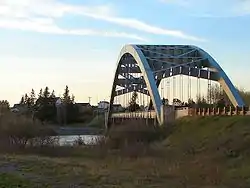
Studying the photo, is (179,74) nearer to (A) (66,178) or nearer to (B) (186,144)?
(B) (186,144)

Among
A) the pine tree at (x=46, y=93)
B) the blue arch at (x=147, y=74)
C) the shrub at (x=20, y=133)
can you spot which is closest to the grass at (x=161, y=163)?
the shrub at (x=20, y=133)

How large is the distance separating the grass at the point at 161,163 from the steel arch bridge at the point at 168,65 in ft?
28.7

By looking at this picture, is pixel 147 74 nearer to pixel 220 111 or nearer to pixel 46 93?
pixel 220 111

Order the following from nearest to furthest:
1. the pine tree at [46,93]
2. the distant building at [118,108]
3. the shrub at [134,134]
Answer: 1. the shrub at [134,134]
2. the distant building at [118,108]
3. the pine tree at [46,93]

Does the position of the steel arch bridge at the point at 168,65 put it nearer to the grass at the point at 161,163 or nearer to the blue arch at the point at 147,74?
the blue arch at the point at 147,74

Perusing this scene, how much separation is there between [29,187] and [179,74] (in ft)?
182

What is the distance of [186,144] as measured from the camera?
46469 mm

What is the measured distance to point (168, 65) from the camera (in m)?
74.1

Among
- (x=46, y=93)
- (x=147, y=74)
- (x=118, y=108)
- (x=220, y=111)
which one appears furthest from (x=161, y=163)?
(x=46, y=93)

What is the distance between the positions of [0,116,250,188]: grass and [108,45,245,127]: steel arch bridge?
8739 mm

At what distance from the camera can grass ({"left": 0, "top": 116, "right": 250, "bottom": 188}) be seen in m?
24.1

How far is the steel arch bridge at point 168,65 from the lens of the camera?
6725 centimetres

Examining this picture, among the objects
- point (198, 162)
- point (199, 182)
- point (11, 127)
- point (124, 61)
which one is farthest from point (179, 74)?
point (199, 182)

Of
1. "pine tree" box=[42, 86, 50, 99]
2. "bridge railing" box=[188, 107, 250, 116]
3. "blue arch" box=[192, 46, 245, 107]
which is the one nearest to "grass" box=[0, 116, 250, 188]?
"bridge railing" box=[188, 107, 250, 116]
